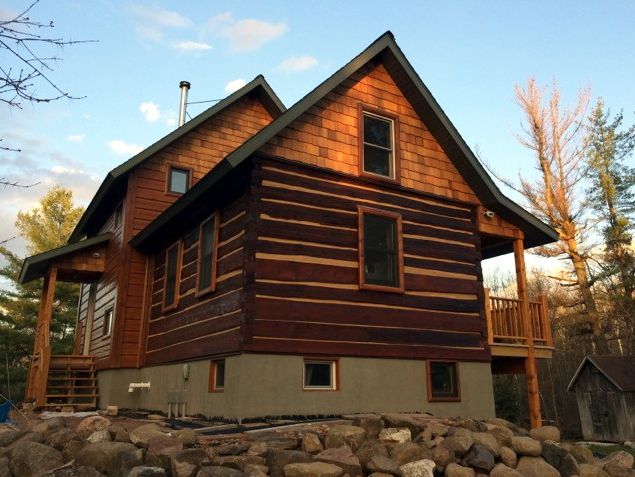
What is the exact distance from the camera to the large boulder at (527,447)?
26.4ft

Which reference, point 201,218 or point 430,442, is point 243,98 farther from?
point 430,442

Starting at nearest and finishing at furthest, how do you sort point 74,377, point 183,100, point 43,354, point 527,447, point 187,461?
point 187,461, point 527,447, point 43,354, point 74,377, point 183,100

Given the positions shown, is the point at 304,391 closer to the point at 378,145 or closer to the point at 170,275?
the point at 378,145

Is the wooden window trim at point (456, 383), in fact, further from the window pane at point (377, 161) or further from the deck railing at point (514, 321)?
the window pane at point (377, 161)

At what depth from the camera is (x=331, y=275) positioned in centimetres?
Result: 1023

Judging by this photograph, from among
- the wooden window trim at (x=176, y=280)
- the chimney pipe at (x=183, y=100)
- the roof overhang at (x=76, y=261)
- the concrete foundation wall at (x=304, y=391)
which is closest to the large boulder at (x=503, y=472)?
the concrete foundation wall at (x=304, y=391)

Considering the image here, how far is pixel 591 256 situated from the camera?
26.0 meters

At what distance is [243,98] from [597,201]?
20775mm

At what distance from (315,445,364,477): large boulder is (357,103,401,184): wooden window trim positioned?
5.86 metres

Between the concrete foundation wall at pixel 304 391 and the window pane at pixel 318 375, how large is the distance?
0.64 feet

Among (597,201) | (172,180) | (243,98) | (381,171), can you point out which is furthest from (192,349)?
(597,201)

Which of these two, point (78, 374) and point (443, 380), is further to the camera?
point (78, 374)

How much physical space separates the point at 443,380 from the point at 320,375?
290 cm

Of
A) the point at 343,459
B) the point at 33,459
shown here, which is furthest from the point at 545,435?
the point at 33,459
